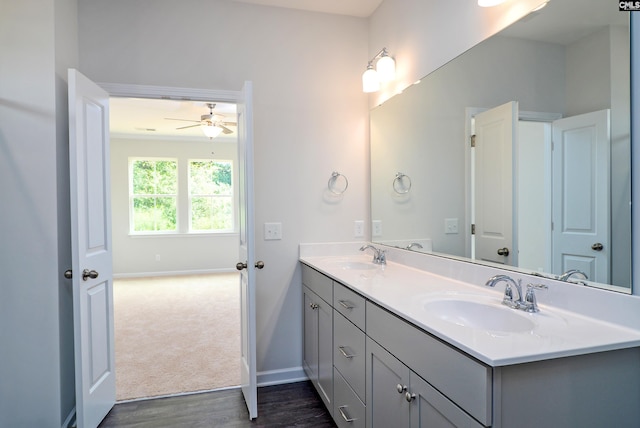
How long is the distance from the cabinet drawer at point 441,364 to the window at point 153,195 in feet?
20.7

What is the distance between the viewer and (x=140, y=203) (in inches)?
265

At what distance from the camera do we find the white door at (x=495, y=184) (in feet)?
5.01

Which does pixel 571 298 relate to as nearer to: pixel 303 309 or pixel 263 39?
pixel 303 309

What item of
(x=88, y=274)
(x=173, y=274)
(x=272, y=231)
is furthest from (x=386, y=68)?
(x=173, y=274)

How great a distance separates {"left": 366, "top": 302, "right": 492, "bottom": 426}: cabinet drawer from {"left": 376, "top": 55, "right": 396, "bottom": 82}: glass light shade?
164cm

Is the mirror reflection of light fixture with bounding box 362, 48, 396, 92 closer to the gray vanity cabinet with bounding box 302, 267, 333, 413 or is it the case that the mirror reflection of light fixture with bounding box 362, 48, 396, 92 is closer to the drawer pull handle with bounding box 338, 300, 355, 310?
the gray vanity cabinet with bounding box 302, 267, 333, 413

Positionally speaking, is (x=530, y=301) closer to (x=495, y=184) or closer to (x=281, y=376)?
(x=495, y=184)

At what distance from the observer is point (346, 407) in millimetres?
1764

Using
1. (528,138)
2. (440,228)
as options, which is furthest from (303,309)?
(528,138)

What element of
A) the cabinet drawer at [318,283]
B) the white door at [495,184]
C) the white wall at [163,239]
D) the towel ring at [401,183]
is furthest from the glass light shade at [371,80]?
the white wall at [163,239]

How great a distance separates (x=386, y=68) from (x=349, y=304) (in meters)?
1.58

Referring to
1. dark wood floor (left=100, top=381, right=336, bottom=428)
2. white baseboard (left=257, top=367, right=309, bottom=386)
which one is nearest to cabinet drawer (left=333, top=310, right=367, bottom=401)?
dark wood floor (left=100, top=381, right=336, bottom=428)

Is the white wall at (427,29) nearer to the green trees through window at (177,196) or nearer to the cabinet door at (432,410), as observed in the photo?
the cabinet door at (432,410)

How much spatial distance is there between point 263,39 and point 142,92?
0.92 m
